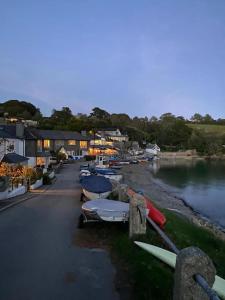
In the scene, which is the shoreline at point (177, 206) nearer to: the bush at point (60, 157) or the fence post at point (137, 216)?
the fence post at point (137, 216)

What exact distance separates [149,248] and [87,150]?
97.3 metres

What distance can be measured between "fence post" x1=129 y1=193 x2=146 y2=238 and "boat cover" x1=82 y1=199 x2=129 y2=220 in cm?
155

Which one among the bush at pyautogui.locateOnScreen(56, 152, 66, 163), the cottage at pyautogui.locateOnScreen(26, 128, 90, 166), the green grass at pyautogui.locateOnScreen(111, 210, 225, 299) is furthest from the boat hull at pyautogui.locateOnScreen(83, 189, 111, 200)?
the cottage at pyautogui.locateOnScreen(26, 128, 90, 166)

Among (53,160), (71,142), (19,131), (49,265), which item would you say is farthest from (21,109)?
(49,265)

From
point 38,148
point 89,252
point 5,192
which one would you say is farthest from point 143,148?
point 89,252

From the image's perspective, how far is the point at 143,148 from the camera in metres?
169

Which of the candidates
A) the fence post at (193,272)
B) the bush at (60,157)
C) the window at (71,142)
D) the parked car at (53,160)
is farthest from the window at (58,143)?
the fence post at (193,272)

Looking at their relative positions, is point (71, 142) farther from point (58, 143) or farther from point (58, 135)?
point (58, 135)

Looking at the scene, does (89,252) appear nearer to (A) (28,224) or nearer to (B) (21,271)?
(B) (21,271)

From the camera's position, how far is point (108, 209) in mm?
12914

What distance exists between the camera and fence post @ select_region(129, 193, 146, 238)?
10.8m

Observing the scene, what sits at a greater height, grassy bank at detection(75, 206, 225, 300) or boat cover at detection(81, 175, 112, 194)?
boat cover at detection(81, 175, 112, 194)

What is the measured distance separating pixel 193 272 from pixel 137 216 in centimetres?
609

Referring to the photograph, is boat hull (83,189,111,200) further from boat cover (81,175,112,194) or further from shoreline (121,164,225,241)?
shoreline (121,164,225,241)
